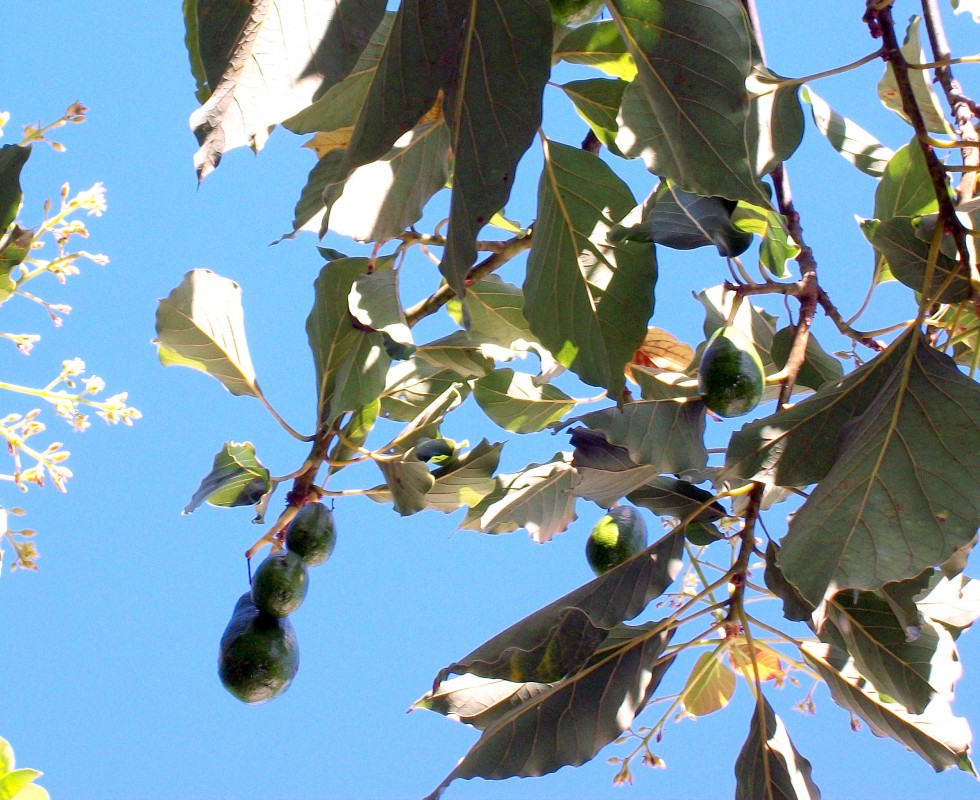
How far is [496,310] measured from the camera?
2.72 feet

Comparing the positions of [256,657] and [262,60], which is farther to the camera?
[256,657]

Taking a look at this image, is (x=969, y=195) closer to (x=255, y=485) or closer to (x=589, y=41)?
(x=589, y=41)

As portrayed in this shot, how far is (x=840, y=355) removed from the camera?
2.77 ft

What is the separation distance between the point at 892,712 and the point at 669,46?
0.52 m

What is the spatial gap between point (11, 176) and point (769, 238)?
58 cm

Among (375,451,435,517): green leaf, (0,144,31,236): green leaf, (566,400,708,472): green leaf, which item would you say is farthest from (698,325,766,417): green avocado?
(0,144,31,236): green leaf

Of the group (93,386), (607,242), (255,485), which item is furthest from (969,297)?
(93,386)

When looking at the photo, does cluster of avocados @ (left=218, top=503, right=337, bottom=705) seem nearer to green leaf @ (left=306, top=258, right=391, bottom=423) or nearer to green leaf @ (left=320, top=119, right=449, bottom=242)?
green leaf @ (left=306, top=258, right=391, bottom=423)

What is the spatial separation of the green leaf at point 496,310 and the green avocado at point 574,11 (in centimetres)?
26

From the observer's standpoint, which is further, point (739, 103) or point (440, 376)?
point (440, 376)

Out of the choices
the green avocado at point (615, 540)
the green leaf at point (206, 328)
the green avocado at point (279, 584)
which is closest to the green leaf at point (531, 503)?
the green avocado at point (615, 540)

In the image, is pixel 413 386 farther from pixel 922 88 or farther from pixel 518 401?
pixel 922 88

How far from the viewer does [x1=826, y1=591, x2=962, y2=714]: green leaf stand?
24.0 inches

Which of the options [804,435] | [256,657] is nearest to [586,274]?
[804,435]
